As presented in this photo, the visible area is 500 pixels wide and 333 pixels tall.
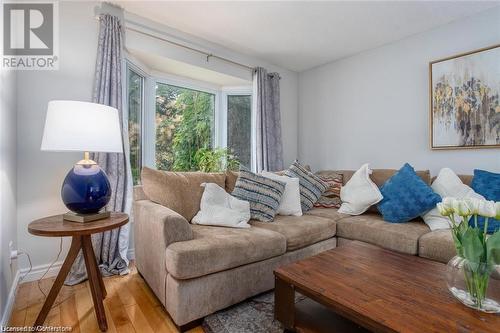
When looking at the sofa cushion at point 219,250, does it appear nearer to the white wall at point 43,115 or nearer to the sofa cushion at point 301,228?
the sofa cushion at point 301,228

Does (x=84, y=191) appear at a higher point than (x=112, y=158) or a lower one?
lower

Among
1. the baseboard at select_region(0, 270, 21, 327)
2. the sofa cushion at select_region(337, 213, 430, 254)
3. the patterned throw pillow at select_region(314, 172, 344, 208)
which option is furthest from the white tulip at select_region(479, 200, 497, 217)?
the baseboard at select_region(0, 270, 21, 327)

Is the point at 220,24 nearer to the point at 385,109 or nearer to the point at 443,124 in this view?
the point at 385,109

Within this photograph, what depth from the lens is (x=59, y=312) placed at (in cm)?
157

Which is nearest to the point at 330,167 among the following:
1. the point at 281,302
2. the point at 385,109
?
the point at 385,109

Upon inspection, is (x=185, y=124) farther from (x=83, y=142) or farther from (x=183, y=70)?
(x=83, y=142)

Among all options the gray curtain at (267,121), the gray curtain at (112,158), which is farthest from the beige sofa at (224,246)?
the gray curtain at (267,121)

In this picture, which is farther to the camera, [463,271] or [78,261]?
[78,261]

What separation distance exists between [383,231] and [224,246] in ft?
4.24

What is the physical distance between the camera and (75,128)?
1.45m

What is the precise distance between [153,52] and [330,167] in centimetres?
261

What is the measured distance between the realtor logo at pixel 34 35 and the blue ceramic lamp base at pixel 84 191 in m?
1.08

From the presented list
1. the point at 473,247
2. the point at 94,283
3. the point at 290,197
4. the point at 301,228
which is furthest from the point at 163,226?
the point at 473,247

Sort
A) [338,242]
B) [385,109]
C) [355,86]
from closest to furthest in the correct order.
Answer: [338,242] < [385,109] < [355,86]
